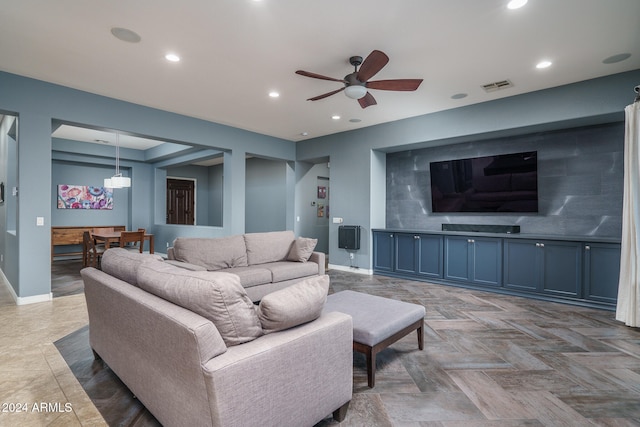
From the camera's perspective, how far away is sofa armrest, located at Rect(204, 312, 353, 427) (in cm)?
120

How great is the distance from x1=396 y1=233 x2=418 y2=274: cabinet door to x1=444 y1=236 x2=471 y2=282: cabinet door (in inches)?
20.3

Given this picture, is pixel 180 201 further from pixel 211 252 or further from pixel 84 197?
pixel 211 252

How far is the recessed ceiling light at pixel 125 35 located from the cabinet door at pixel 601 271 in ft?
17.8

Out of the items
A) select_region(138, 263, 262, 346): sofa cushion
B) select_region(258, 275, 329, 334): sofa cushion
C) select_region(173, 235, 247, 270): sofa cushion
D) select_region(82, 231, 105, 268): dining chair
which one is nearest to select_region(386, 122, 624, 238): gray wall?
select_region(173, 235, 247, 270): sofa cushion

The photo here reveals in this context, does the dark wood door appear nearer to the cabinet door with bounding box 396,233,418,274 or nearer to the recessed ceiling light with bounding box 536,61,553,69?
the cabinet door with bounding box 396,233,418,274

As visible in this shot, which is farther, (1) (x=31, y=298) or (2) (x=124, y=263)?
(1) (x=31, y=298)

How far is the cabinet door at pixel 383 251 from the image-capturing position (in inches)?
224

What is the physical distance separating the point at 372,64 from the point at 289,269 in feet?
8.44

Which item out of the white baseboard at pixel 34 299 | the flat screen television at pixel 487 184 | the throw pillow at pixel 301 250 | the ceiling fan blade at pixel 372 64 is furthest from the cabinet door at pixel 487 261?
the white baseboard at pixel 34 299

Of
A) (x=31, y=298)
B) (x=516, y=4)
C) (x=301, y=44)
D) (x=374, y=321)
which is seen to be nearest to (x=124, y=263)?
(x=374, y=321)

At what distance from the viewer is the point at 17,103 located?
378cm

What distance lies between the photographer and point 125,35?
2.91 m

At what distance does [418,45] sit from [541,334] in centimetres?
301

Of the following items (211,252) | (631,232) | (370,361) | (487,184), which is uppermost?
(487,184)
